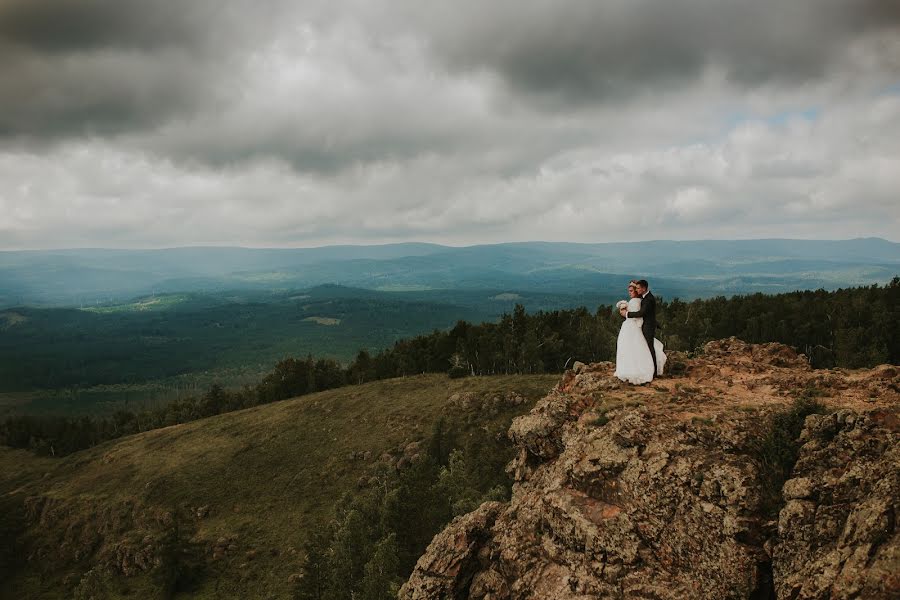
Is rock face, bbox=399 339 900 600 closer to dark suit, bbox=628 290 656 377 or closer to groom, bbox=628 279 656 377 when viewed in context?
groom, bbox=628 279 656 377

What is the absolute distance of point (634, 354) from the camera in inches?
883

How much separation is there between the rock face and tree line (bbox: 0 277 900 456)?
5862 cm

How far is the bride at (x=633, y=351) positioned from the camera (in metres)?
21.9

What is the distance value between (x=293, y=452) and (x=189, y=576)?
24.3m

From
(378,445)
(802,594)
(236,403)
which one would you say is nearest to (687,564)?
(802,594)

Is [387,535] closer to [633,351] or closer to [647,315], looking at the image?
[633,351]

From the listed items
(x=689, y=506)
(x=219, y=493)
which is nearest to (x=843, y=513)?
(x=689, y=506)

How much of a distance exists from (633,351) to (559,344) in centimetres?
7846

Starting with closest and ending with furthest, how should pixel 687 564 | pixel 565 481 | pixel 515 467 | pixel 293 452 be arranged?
pixel 687 564 < pixel 565 481 < pixel 515 467 < pixel 293 452

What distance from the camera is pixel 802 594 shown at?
451 inches

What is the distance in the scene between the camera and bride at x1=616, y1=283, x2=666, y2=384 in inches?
862

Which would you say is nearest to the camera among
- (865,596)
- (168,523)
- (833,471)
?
(865,596)

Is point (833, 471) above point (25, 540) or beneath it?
above

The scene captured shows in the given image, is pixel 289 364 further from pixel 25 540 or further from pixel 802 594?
pixel 802 594
